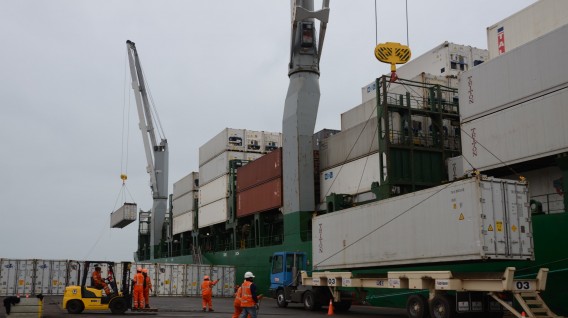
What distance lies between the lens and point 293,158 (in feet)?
97.6

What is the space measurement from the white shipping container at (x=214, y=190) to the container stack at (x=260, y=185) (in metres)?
2.68

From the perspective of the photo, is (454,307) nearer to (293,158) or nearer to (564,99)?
(564,99)

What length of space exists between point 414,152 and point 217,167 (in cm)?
1964

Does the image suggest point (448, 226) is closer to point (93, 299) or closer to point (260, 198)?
point (93, 299)

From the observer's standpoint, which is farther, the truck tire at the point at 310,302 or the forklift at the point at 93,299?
the truck tire at the point at 310,302

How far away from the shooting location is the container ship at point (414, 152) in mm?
16906

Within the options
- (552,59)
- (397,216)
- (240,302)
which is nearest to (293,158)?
(397,216)

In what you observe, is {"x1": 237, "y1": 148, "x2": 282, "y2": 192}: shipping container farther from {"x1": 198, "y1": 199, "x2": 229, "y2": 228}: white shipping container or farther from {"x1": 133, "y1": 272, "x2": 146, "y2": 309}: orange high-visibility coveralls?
{"x1": 133, "y1": 272, "x2": 146, "y2": 309}: orange high-visibility coveralls

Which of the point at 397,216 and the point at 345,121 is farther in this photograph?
the point at 345,121

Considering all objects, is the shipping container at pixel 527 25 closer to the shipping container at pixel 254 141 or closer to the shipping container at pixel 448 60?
the shipping container at pixel 448 60

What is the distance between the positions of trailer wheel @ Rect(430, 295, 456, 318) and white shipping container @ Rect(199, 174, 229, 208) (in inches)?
1003

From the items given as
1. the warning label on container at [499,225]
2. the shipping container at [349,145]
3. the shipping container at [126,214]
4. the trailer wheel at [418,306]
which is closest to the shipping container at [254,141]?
the shipping container at [349,145]

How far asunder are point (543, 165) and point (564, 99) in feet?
8.82

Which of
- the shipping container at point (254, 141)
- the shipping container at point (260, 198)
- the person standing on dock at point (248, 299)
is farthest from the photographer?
the shipping container at point (254, 141)
